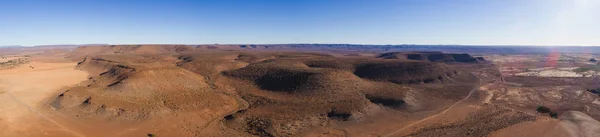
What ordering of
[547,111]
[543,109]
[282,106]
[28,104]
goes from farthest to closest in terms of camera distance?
[543,109] → [547,111] → [282,106] → [28,104]

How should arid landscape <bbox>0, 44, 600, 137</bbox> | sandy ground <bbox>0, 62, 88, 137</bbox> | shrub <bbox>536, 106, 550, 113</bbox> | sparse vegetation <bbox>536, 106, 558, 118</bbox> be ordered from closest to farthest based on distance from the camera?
sandy ground <bbox>0, 62, 88, 137</bbox>, arid landscape <bbox>0, 44, 600, 137</bbox>, sparse vegetation <bbox>536, 106, 558, 118</bbox>, shrub <bbox>536, 106, 550, 113</bbox>

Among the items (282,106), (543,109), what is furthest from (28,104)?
(543,109)

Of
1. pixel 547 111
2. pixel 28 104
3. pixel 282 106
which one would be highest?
pixel 28 104

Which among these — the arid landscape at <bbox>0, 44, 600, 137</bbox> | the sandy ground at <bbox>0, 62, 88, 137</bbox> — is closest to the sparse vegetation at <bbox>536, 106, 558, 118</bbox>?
the arid landscape at <bbox>0, 44, 600, 137</bbox>

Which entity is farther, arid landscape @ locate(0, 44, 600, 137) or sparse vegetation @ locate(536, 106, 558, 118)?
sparse vegetation @ locate(536, 106, 558, 118)

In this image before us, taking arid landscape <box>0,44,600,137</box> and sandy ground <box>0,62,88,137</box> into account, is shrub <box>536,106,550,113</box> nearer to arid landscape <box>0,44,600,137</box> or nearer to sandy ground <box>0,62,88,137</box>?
arid landscape <box>0,44,600,137</box>

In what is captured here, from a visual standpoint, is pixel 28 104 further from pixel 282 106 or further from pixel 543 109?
pixel 543 109

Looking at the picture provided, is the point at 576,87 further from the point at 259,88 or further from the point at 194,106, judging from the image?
the point at 194,106

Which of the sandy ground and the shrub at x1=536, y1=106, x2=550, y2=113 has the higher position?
the sandy ground

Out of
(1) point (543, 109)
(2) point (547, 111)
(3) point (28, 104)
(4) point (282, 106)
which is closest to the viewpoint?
(3) point (28, 104)
